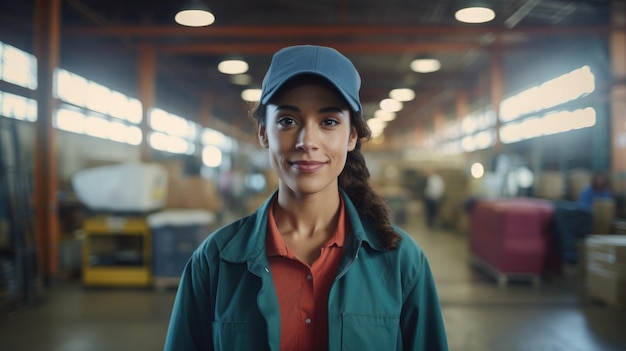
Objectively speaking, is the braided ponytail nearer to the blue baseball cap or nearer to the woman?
the woman

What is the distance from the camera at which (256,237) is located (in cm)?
130

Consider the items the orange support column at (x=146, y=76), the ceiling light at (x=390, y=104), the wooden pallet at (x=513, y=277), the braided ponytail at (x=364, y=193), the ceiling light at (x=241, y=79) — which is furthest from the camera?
the ceiling light at (x=390, y=104)

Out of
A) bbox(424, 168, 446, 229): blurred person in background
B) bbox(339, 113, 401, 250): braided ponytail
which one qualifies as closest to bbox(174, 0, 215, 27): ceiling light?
bbox(339, 113, 401, 250): braided ponytail

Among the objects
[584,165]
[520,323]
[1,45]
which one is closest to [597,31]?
[584,165]

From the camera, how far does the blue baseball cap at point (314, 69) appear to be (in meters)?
1.18

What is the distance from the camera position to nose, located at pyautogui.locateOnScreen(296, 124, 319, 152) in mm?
1183

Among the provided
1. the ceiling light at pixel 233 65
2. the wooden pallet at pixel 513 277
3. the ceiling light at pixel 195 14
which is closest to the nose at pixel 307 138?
the ceiling light at pixel 195 14

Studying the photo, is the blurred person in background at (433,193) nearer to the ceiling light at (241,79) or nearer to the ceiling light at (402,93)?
the ceiling light at (402,93)

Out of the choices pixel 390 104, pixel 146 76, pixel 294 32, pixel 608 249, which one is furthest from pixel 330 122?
pixel 390 104

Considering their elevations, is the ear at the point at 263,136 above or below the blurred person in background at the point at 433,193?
above

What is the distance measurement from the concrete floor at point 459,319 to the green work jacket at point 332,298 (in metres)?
3.53

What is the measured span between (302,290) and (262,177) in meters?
16.2

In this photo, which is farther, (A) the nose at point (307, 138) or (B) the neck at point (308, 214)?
(B) the neck at point (308, 214)

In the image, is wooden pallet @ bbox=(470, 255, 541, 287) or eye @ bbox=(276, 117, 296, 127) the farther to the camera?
wooden pallet @ bbox=(470, 255, 541, 287)
